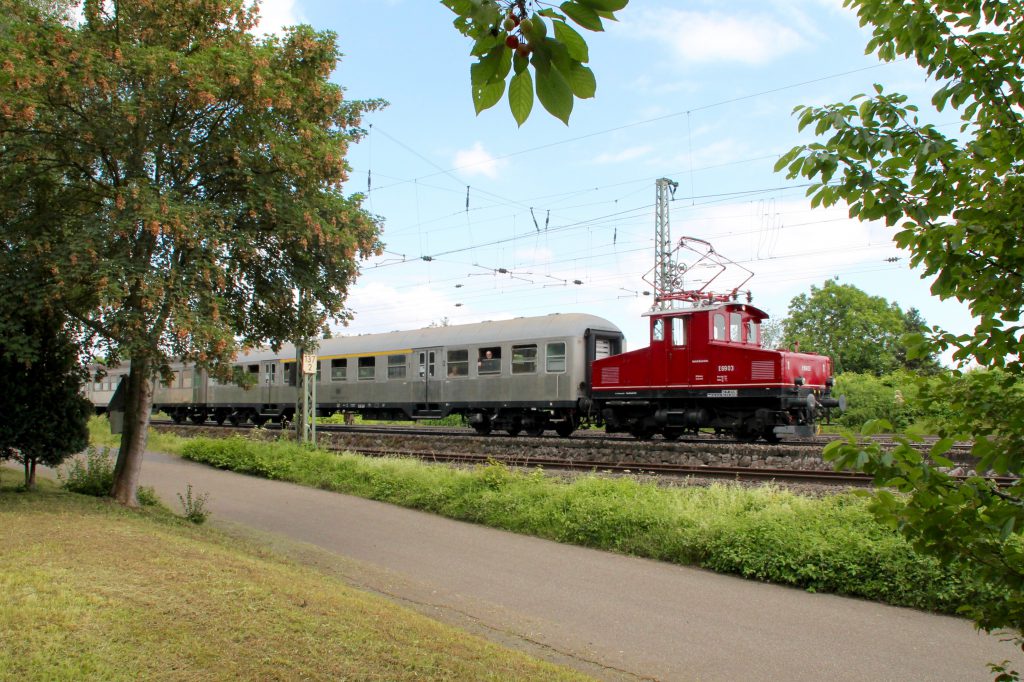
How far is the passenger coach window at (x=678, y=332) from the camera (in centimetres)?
1838

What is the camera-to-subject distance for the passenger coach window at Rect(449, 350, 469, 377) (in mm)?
23281

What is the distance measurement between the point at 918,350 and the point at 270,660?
13.1ft

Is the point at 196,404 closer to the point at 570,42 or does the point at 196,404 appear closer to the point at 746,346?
Answer: the point at 746,346

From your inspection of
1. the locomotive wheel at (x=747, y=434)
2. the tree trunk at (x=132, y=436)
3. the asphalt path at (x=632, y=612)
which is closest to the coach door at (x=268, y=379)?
the locomotive wheel at (x=747, y=434)

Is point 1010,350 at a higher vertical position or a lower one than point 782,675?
higher

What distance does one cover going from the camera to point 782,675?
5.27 m

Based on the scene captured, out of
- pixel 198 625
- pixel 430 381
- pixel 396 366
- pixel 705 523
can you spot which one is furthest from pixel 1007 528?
pixel 396 366

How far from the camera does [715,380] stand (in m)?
17.8

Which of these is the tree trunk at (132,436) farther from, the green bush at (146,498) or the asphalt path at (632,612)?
the asphalt path at (632,612)

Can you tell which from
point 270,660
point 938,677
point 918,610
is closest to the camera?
point 270,660

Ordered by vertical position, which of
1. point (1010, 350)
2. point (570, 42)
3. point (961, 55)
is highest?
point (961, 55)

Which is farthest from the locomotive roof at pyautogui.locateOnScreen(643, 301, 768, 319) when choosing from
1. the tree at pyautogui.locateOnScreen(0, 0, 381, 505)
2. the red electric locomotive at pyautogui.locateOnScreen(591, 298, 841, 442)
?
the tree at pyautogui.locateOnScreen(0, 0, 381, 505)

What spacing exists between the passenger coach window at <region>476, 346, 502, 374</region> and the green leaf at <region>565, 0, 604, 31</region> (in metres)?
20.2

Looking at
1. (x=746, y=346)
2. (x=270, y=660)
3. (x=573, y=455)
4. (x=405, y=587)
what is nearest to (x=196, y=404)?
(x=573, y=455)
